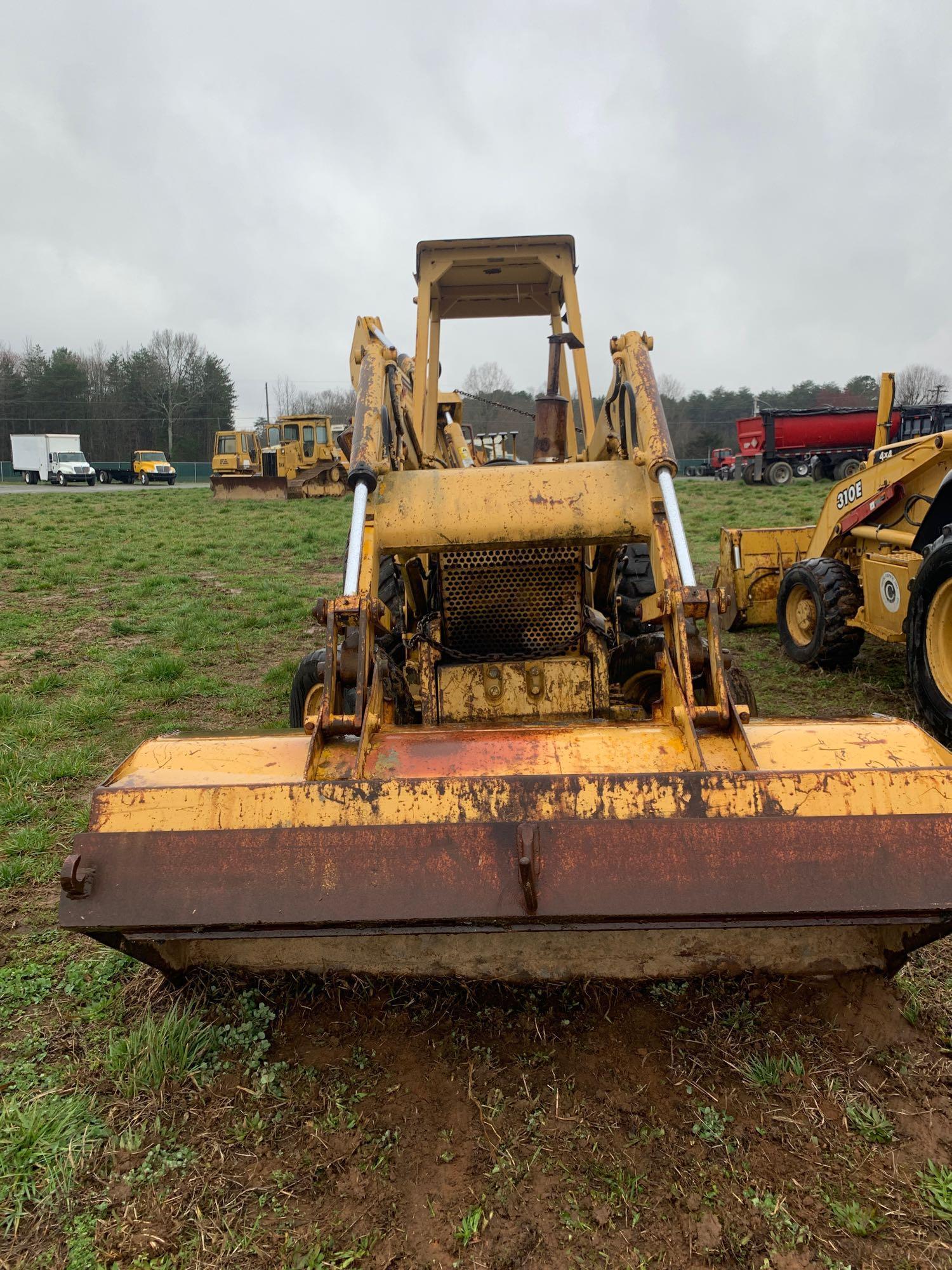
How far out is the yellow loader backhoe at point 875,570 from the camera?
16.1 feet

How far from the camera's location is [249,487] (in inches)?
1061

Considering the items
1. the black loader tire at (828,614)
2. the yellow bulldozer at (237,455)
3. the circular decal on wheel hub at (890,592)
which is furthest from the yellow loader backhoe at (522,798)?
the yellow bulldozer at (237,455)

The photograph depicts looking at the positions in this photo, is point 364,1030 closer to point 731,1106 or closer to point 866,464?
point 731,1106

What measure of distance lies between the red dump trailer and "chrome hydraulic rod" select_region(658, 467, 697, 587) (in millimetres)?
28825

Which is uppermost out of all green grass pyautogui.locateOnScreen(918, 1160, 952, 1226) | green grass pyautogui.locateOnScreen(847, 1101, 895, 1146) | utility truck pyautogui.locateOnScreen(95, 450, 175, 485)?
utility truck pyautogui.locateOnScreen(95, 450, 175, 485)

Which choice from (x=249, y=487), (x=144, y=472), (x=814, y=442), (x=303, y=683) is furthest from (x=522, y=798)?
(x=144, y=472)

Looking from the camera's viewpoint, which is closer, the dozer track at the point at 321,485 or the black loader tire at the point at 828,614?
the black loader tire at the point at 828,614

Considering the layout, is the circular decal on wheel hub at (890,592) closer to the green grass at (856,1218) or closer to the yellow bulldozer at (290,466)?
the green grass at (856,1218)

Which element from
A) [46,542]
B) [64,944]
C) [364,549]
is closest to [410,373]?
[364,549]

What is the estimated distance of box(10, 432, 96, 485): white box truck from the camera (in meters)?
42.3

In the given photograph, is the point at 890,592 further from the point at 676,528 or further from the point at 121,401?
the point at 121,401

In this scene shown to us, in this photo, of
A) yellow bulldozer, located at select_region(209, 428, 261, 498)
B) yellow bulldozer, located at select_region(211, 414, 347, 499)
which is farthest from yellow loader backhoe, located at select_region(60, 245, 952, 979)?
yellow bulldozer, located at select_region(209, 428, 261, 498)

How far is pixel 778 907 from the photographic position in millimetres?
2041

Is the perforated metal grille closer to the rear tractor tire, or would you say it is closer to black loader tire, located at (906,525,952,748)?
black loader tire, located at (906,525,952,748)
